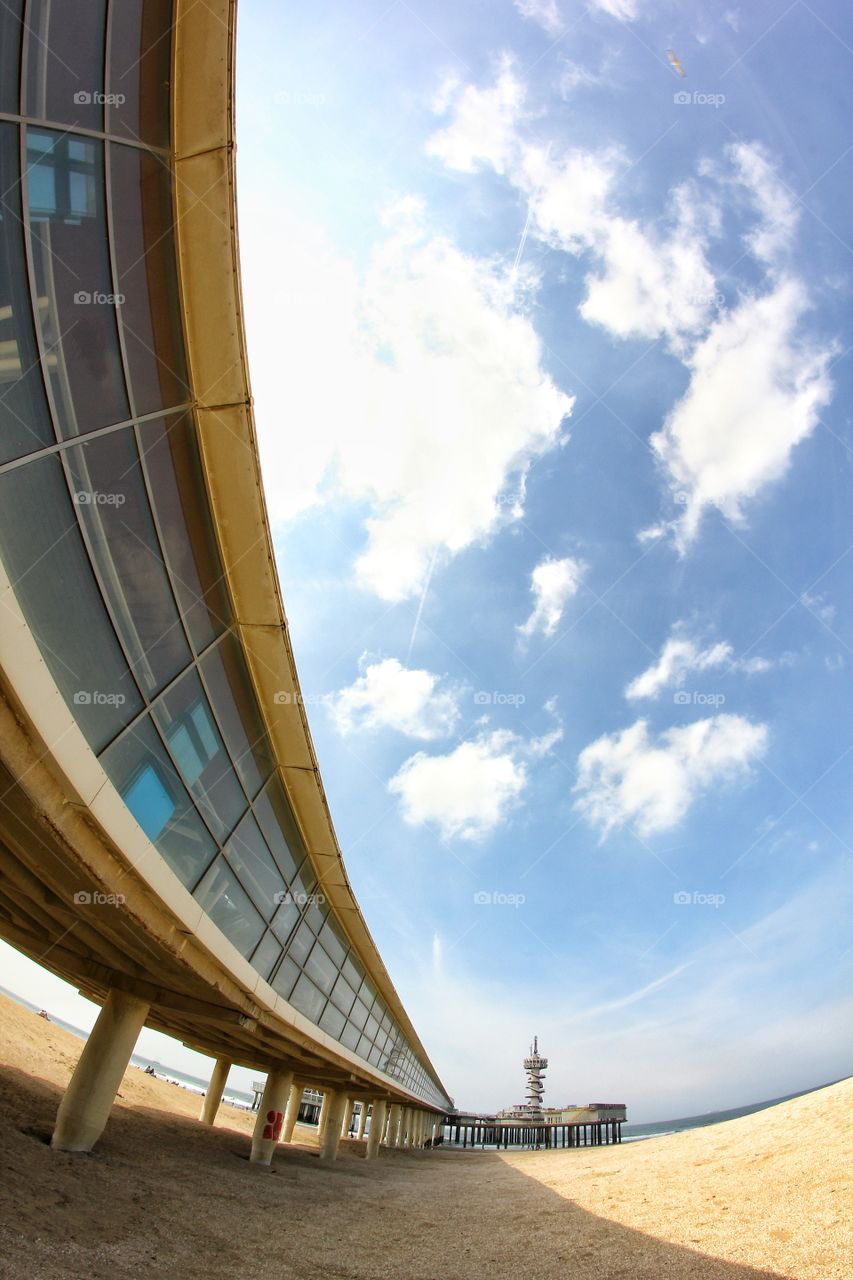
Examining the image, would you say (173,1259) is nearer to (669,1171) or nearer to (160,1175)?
(160,1175)

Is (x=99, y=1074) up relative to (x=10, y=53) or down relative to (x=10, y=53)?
down

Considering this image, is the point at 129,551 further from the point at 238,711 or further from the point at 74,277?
the point at 238,711

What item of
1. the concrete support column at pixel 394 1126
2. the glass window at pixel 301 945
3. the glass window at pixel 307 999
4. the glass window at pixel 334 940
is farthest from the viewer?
the concrete support column at pixel 394 1126

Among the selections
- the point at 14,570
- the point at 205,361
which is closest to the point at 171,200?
the point at 205,361

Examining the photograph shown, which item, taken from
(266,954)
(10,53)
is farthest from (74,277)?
(266,954)

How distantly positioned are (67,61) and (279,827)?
10.6m

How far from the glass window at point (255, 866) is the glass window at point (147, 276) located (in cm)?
658

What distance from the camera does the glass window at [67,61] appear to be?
4.36 metres

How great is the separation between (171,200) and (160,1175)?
15.8 metres

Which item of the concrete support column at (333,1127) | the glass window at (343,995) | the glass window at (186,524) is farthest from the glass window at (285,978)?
the concrete support column at (333,1127)

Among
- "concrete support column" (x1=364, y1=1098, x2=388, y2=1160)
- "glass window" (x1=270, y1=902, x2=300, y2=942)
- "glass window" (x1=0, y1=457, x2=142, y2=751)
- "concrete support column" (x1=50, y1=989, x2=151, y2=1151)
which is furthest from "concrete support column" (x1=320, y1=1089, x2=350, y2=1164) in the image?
"glass window" (x1=0, y1=457, x2=142, y2=751)

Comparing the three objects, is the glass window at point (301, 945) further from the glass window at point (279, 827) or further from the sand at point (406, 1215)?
the sand at point (406, 1215)

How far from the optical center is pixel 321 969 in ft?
48.3

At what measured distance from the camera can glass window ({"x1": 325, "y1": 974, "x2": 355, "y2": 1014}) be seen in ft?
53.8
